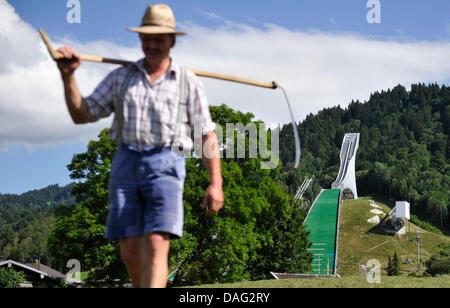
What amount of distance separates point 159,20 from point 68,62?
2.59 feet

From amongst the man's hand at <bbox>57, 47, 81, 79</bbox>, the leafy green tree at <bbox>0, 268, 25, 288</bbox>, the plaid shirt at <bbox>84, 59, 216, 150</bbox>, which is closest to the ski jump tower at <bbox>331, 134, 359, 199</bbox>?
the leafy green tree at <bbox>0, 268, 25, 288</bbox>

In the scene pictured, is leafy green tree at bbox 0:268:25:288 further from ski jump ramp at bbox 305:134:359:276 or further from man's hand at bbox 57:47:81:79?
man's hand at bbox 57:47:81:79

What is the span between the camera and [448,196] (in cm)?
16050

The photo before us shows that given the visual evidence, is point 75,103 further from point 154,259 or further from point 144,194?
point 154,259

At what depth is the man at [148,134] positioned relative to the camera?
455cm

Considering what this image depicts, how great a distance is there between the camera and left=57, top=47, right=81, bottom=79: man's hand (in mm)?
4487

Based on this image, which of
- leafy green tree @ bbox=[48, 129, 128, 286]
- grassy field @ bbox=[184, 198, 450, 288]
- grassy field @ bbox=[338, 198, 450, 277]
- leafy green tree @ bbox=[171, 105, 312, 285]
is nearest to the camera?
leafy green tree @ bbox=[48, 129, 128, 286]

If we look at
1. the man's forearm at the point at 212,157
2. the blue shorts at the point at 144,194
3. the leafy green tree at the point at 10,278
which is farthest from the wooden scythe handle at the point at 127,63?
the leafy green tree at the point at 10,278

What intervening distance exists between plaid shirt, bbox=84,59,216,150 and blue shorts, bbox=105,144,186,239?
0.12 metres

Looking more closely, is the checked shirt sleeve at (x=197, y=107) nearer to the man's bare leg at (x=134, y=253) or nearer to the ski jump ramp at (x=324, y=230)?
the man's bare leg at (x=134, y=253)

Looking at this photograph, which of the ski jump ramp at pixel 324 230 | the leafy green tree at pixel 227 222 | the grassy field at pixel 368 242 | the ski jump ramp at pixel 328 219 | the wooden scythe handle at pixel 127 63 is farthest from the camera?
the grassy field at pixel 368 242

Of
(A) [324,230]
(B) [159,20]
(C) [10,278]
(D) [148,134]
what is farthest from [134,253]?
(A) [324,230]
